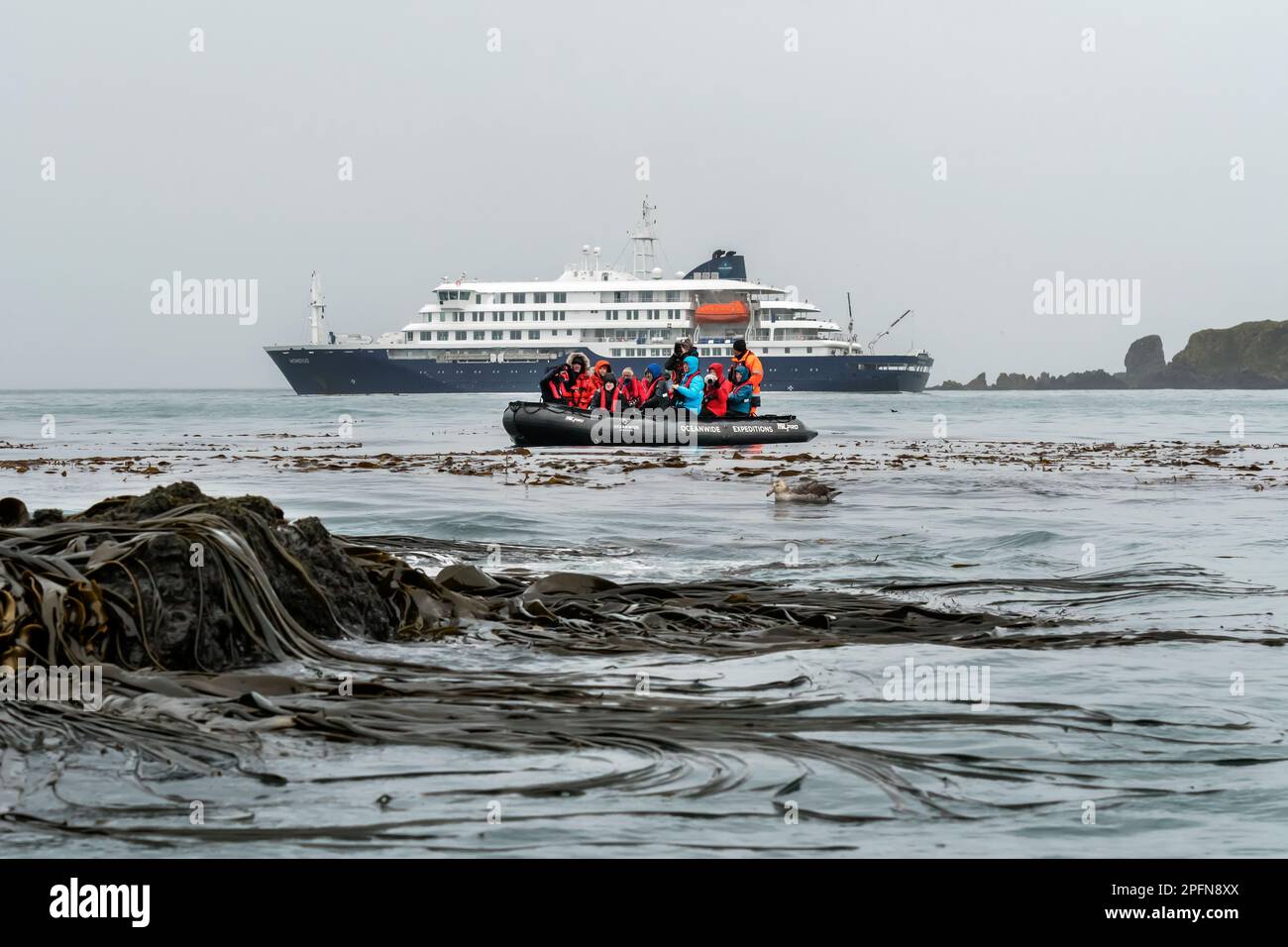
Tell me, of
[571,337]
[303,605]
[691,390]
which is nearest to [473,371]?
[571,337]

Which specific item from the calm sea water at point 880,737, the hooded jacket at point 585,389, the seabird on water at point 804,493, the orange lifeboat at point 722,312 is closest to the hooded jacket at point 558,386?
the hooded jacket at point 585,389

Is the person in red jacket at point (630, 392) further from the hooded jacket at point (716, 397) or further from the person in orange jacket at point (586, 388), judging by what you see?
the hooded jacket at point (716, 397)

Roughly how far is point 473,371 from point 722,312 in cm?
1404

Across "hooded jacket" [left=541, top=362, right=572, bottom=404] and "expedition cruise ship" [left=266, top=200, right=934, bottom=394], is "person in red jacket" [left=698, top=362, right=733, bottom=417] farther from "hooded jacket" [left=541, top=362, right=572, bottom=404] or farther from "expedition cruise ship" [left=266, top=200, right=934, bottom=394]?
"expedition cruise ship" [left=266, top=200, right=934, bottom=394]

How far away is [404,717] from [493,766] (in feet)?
1.82

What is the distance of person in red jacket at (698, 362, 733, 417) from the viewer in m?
23.5

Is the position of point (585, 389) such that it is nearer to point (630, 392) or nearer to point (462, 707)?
point (630, 392)

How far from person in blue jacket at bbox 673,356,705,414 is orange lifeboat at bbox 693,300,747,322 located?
4990cm

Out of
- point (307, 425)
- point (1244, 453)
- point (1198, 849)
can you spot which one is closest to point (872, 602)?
point (1198, 849)

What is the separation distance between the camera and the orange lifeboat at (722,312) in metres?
72.8

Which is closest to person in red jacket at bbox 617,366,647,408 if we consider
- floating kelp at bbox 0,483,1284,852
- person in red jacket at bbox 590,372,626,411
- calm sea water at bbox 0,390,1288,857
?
person in red jacket at bbox 590,372,626,411

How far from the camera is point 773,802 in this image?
3.46 meters

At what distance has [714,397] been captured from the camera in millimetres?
23719
